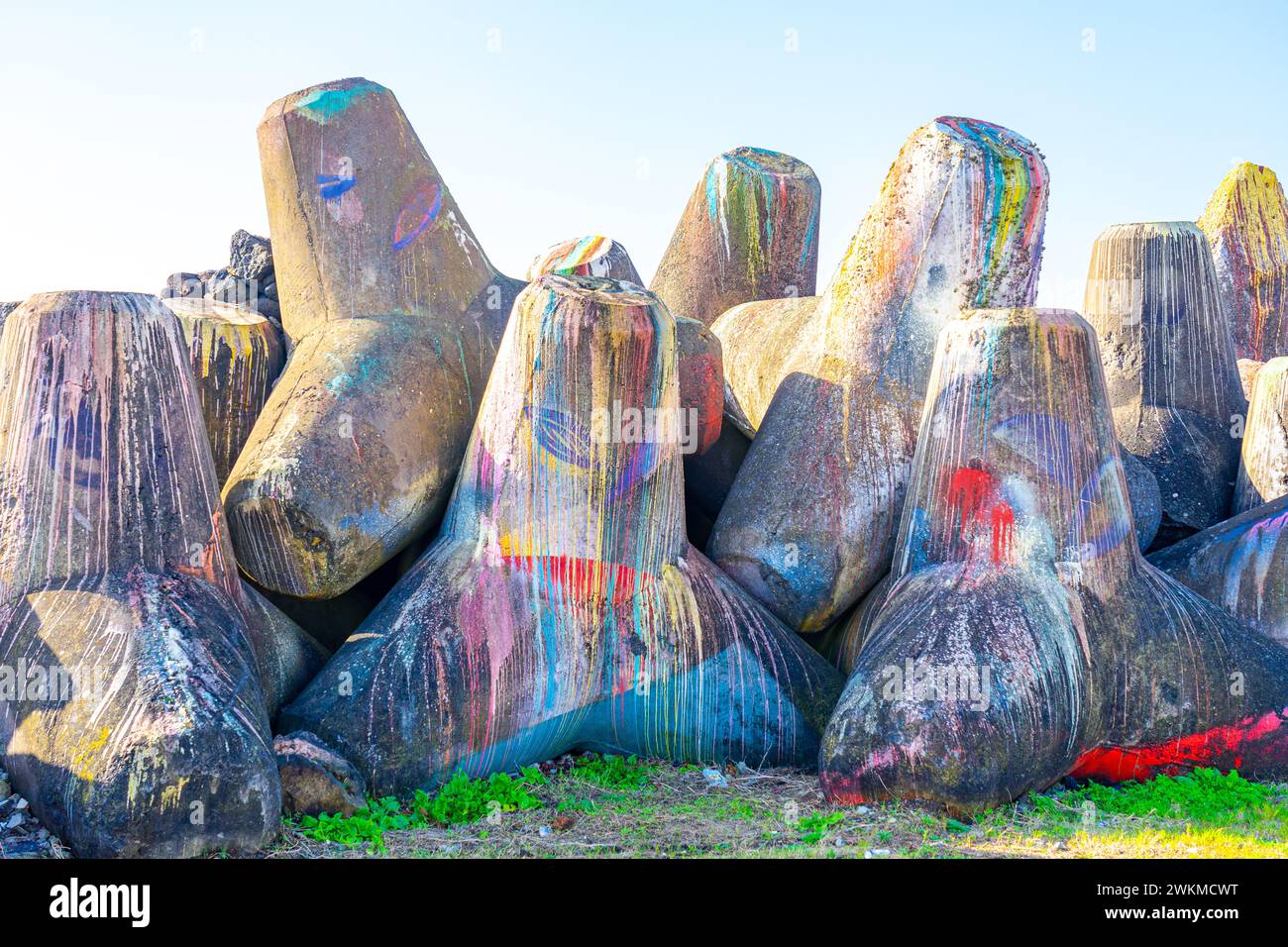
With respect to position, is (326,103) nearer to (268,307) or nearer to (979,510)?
(268,307)

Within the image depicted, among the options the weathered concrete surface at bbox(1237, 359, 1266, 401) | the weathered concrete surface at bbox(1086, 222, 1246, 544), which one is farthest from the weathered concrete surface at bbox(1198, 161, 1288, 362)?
the weathered concrete surface at bbox(1086, 222, 1246, 544)

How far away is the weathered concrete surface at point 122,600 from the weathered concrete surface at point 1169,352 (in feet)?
15.6

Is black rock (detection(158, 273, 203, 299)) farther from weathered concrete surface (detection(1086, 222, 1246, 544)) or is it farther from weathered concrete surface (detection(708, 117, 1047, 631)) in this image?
weathered concrete surface (detection(1086, 222, 1246, 544))

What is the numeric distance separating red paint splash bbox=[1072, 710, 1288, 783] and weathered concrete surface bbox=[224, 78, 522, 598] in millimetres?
2917

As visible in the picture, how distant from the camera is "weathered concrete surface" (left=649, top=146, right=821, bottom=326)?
25.5ft

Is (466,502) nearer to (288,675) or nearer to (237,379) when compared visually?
(288,675)

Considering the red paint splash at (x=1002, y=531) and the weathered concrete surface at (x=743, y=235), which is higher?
the weathered concrete surface at (x=743, y=235)

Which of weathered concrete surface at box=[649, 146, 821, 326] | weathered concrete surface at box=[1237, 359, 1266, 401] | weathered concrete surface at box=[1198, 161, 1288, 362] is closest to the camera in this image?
weathered concrete surface at box=[649, 146, 821, 326]

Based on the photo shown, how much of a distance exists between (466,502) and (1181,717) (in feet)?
9.65

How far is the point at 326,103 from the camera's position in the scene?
6141 mm

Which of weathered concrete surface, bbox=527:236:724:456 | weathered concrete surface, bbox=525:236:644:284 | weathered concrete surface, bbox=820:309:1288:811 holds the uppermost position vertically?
weathered concrete surface, bbox=525:236:644:284

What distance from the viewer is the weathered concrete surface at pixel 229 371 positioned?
19.7ft

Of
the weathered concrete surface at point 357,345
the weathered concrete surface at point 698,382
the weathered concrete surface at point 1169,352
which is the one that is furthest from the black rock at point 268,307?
the weathered concrete surface at point 1169,352

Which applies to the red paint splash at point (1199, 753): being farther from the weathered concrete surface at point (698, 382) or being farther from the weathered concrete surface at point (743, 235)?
the weathered concrete surface at point (743, 235)
